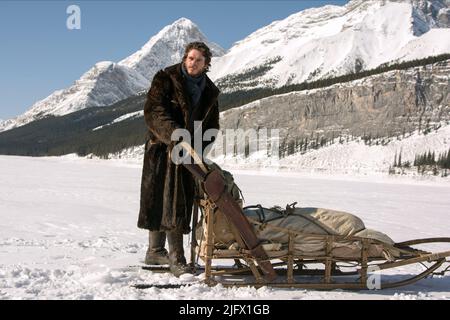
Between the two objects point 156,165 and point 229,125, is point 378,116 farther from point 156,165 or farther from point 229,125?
point 156,165

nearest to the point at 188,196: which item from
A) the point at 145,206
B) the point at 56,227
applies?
the point at 145,206

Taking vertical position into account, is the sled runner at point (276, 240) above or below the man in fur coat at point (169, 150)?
below

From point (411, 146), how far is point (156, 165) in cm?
9468

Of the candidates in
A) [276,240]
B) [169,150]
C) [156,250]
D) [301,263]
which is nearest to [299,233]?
[276,240]

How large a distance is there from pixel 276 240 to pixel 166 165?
1385 mm

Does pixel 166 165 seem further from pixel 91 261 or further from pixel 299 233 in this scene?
pixel 91 261

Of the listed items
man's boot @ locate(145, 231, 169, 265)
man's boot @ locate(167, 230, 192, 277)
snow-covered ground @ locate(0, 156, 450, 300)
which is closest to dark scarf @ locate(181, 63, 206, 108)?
man's boot @ locate(167, 230, 192, 277)

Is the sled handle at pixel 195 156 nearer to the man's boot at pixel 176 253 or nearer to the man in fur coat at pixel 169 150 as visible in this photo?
the man in fur coat at pixel 169 150

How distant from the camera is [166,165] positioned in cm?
510

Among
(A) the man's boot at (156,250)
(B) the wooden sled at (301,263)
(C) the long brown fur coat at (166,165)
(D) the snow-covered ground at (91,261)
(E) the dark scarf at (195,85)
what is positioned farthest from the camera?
(A) the man's boot at (156,250)

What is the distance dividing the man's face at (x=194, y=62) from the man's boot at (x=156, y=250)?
1911 mm

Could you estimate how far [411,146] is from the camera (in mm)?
92438

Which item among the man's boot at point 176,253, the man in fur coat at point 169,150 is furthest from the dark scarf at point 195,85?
the man's boot at point 176,253

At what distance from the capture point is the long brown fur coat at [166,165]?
4.93 metres
